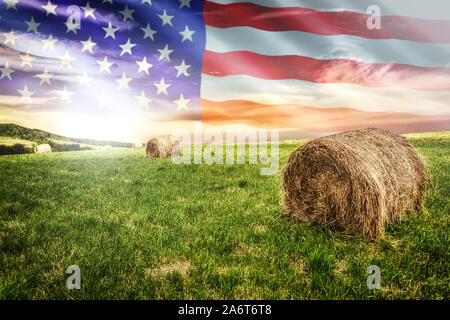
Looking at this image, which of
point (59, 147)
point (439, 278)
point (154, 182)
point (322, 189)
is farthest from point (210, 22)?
point (59, 147)

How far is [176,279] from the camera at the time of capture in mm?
3529

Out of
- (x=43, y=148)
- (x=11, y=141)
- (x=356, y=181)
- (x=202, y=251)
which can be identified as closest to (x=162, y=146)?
(x=11, y=141)

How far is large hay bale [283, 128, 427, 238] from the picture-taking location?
480 centimetres

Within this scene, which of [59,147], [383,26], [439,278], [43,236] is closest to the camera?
[439,278]

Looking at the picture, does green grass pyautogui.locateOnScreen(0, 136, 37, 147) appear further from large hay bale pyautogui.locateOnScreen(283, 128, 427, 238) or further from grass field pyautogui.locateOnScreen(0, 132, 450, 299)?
large hay bale pyautogui.locateOnScreen(283, 128, 427, 238)

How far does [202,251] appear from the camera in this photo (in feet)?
13.8

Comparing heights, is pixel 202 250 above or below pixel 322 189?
below

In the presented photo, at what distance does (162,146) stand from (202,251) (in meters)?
14.2

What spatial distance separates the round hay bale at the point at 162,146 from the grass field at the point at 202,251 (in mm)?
10201

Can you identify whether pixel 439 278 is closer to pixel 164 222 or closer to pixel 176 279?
pixel 176 279

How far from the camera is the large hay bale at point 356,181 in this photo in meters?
4.80

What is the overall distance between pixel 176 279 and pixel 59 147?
26.6 meters
